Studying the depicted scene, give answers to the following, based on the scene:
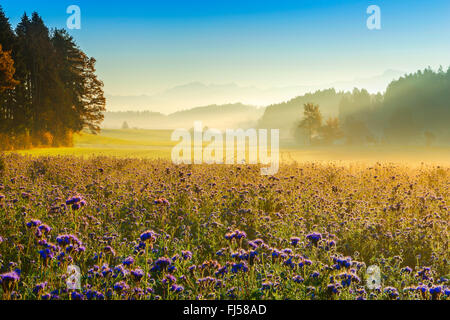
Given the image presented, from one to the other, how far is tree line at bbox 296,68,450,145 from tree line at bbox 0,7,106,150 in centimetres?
6503

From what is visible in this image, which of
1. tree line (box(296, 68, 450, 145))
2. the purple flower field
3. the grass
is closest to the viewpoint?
the purple flower field

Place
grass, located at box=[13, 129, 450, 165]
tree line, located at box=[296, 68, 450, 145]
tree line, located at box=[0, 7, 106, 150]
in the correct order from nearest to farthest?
1. grass, located at box=[13, 129, 450, 165]
2. tree line, located at box=[0, 7, 106, 150]
3. tree line, located at box=[296, 68, 450, 145]

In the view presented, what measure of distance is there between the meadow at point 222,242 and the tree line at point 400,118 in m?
82.6

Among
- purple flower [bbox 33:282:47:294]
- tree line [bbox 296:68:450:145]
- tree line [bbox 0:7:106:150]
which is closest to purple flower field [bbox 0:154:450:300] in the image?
purple flower [bbox 33:282:47:294]

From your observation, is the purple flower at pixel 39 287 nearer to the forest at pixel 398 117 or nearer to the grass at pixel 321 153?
the grass at pixel 321 153

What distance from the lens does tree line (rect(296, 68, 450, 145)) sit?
90.4 m

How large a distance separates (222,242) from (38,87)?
4347cm

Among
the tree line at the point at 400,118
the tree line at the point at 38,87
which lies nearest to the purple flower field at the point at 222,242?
the tree line at the point at 38,87

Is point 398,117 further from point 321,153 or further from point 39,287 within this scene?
point 39,287

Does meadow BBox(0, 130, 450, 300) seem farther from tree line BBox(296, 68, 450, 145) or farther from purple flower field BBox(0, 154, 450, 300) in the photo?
tree line BBox(296, 68, 450, 145)

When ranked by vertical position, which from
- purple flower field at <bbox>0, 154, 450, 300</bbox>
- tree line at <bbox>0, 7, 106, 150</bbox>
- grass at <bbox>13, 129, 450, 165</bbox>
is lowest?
purple flower field at <bbox>0, 154, 450, 300</bbox>

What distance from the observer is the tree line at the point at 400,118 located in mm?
90438

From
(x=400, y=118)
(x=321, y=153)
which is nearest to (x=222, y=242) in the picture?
(x=321, y=153)
